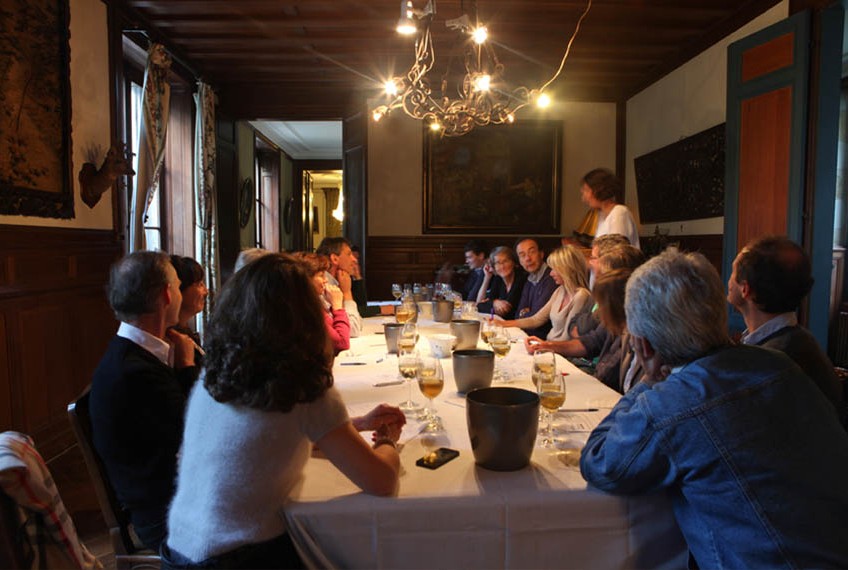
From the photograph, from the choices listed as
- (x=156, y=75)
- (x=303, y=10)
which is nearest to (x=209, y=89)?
(x=156, y=75)

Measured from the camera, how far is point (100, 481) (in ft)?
4.60

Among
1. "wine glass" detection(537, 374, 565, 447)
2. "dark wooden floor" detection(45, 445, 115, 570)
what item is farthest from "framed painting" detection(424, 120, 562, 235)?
"wine glass" detection(537, 374, 565, 447)

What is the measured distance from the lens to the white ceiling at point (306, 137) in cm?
876

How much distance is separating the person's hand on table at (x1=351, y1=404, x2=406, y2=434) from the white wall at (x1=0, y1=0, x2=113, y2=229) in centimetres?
321

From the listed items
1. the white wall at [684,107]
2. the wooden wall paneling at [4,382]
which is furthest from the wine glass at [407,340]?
the white wall at [684,107]

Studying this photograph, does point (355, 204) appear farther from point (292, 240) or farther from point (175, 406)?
point (175, 406)

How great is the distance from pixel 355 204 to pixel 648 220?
3.56m

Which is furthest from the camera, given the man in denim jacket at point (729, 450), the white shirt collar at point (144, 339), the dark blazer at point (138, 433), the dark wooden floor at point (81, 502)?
the dark wooden floor at point (81, 502)

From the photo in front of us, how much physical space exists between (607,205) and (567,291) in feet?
4.28

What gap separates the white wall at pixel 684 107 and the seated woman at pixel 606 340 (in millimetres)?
3158

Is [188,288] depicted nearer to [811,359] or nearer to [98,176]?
[811,359]

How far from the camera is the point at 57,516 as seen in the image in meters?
1.05

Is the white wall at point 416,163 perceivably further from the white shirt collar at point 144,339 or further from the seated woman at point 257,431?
the seated woman at point 257,431

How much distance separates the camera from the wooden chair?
1.39 metres
